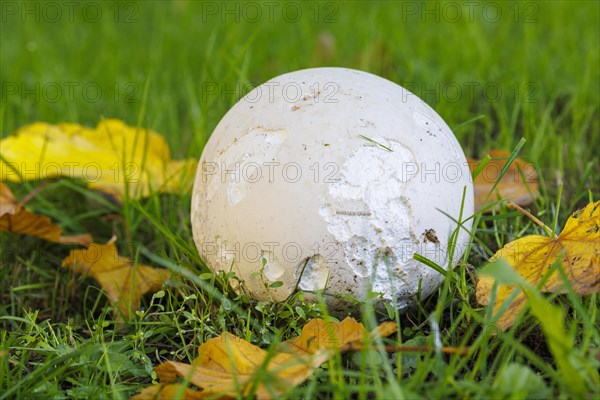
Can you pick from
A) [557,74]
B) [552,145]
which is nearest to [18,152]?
[552,145]

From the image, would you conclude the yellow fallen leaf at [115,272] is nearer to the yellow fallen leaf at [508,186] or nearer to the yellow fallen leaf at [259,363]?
the yellow fallen leaf at [259,363]

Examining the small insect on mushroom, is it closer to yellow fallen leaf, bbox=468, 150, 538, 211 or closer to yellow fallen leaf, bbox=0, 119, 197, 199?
yellow fallen leaf, bbox=468, 150, 538, 211

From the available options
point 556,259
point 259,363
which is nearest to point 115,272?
point 259,363

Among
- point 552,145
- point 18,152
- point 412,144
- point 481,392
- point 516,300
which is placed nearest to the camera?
point 481,392

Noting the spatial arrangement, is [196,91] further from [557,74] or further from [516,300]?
[516,300]

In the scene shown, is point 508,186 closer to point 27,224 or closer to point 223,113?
point 223,113

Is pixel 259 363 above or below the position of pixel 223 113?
below

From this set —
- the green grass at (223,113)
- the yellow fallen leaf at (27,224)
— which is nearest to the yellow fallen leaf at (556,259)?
the green grass at (223,113)
